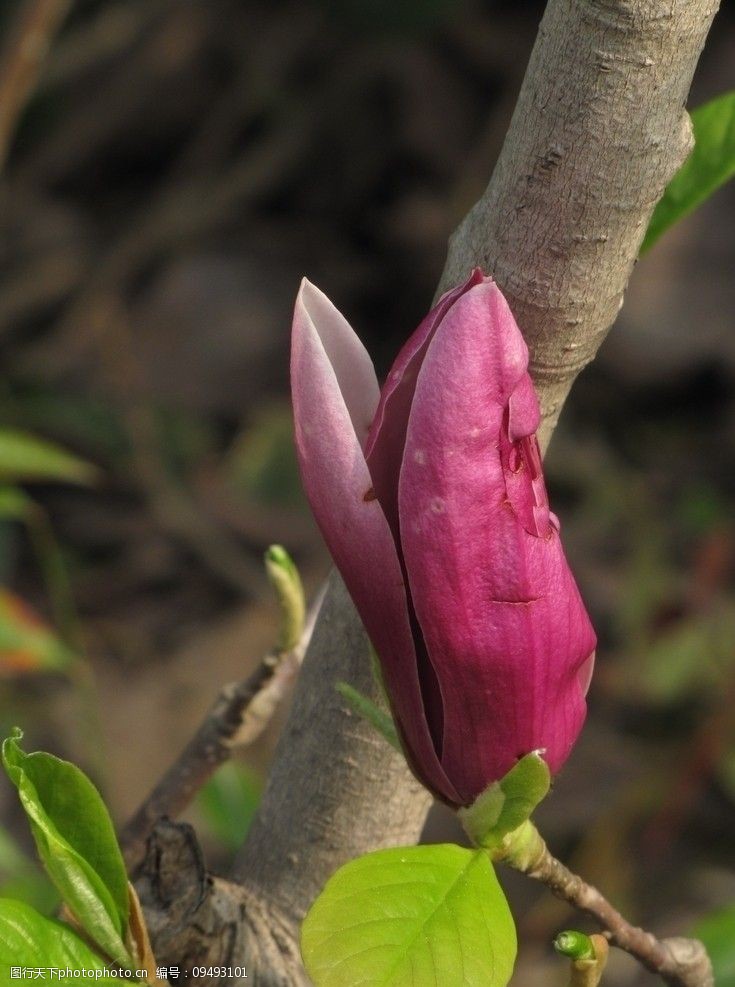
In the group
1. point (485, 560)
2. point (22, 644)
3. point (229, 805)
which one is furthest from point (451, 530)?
point (22, 644)

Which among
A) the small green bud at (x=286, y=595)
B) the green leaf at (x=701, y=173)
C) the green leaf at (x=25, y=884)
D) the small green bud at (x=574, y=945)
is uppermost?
the green leaf at (x=701, y=173)

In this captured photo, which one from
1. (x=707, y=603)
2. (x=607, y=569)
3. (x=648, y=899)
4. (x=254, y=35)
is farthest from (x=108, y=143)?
(x=648, y=899)

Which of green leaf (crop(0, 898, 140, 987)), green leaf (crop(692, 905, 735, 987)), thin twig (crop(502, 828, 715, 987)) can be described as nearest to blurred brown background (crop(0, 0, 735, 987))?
green leaf (crop(692, 905, 735, 987))

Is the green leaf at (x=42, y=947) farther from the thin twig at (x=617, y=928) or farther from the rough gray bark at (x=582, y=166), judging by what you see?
the rough gray bark at (x=582, y=166)

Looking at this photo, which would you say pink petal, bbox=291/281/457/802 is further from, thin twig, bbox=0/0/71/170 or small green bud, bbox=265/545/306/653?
thin twig, bbox=0/0/71/170

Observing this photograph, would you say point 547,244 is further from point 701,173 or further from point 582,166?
point 701,173

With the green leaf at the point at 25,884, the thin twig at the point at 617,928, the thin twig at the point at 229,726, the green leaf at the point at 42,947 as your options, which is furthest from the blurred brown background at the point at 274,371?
the green leaf at the point at 42,947

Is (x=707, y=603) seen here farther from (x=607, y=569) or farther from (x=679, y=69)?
(x=679, y=69)
